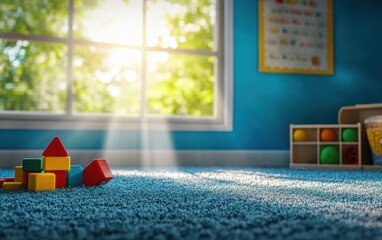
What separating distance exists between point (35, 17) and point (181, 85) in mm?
2601

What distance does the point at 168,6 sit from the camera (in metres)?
7.40

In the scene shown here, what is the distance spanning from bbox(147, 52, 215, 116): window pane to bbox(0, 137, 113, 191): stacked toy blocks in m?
5.81

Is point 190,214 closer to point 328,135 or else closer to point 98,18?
point 328,135

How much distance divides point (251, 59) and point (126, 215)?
2.95m

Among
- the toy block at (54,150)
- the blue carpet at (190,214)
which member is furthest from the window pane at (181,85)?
the blue carpet at (190,214)

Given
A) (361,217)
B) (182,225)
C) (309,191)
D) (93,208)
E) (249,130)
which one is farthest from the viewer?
(249,130)

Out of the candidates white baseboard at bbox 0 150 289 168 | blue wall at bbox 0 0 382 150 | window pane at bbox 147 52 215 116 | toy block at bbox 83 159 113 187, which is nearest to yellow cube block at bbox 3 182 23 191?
toy block at bbox 83 159 113 187

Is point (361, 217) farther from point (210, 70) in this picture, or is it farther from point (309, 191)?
point (210, 70)

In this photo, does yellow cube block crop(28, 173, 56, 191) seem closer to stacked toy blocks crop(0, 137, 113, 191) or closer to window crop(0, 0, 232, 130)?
stacked toy blocks crop(0, 137, 113, 191)

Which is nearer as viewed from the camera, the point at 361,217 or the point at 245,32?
the point at 361,217

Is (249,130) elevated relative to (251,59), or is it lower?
lower

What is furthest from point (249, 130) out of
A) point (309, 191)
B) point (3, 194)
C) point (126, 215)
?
point (126, 215)

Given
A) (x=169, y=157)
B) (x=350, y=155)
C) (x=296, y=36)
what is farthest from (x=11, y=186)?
(x=296, y=36)

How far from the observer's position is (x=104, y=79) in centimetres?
759
